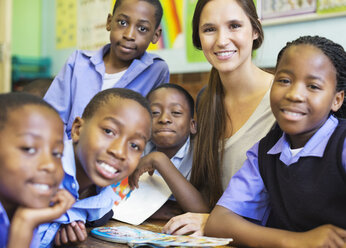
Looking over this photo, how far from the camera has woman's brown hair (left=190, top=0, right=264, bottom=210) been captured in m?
1.55

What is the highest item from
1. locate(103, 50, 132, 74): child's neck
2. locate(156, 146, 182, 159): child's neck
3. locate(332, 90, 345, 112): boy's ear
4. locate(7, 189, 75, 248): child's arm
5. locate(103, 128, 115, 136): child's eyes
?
locate(332, 90, 345, 112): boy's ear

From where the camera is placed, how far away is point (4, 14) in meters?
4.02

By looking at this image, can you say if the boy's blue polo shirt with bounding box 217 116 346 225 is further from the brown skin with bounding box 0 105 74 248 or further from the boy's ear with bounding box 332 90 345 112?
the brown skin with bounding box 0 105 74 248

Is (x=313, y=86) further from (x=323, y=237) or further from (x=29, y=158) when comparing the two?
(x=29, y=158)

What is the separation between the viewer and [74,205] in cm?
115

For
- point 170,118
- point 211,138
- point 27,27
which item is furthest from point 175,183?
point 27,27

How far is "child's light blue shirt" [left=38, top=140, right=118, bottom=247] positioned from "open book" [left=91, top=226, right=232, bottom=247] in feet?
0.20

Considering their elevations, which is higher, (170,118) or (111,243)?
(170,118)

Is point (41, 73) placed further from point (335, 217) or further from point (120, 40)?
point (335, 217)

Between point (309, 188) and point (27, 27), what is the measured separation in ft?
14.6

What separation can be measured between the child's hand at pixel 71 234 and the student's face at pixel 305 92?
2.04 feet

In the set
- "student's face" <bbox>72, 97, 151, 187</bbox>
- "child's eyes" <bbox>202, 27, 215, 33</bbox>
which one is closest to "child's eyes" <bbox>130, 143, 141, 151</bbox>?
"student's face" <bbox>72, 97, 151, 187</bbox>

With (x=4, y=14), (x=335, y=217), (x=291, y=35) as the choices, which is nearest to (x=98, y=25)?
(x=4, y=14)

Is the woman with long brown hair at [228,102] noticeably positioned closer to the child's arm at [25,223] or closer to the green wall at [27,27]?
the child's arm at [25,223]
